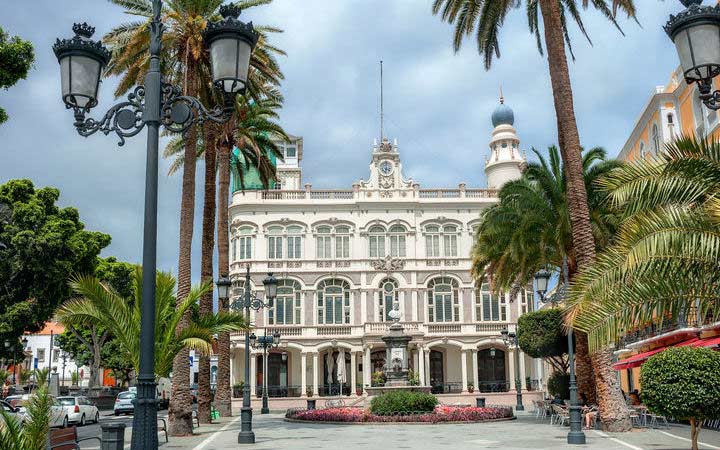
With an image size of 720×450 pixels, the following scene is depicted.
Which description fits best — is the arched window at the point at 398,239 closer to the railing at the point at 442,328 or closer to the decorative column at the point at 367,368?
the railing at the point at 442,328

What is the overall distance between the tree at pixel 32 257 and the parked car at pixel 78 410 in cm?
505

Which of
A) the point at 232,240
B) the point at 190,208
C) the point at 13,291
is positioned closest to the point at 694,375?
the point at 190,208

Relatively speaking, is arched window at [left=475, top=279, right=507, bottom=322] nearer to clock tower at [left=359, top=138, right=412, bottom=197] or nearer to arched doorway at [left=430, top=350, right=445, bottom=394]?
arched doorway at [left=430, top=350, right=445, bottom=394]

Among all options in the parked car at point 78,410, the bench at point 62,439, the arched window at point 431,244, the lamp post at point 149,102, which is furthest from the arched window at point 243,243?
the lamp post at point 149,102

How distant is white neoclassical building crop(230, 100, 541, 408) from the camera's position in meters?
58.2

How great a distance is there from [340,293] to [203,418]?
92.2 ft

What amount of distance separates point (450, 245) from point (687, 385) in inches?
1794

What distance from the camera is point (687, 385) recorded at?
1399 centimetres

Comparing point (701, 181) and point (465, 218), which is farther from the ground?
point (465, 218)

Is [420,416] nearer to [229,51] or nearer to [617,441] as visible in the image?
[617,441]

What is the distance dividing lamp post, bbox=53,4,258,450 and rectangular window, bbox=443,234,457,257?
5041 cm

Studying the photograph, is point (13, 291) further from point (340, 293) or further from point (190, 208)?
point (340, 293)

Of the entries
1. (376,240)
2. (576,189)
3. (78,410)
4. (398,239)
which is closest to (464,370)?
(398,239)

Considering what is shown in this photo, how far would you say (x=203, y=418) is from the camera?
103ft
